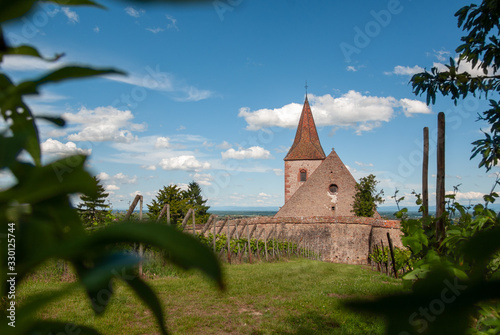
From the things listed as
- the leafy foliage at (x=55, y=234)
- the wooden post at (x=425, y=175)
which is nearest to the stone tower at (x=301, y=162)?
the wooden post at (x=425, y=175)

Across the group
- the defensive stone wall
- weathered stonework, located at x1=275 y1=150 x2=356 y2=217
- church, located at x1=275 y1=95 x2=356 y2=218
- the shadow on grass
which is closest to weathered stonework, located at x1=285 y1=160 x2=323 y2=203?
church, located at x1=275 y1=95 x2=356 y2=218

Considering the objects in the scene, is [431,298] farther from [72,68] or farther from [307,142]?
[307,142]

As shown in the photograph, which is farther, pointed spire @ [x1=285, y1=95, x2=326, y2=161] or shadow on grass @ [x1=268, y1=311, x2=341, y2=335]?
pointed spire @ [x1=285, y1=95, x2=326, y2=161]

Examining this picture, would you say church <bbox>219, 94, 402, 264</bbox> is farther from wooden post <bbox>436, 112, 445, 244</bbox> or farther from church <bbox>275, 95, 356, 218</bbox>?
wooden post <bbox>436, 112, 445, 244</bbox>

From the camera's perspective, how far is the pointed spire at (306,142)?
34.9 m

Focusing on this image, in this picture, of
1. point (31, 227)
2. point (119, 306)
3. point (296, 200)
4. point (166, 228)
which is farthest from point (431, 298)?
point (296, 200)

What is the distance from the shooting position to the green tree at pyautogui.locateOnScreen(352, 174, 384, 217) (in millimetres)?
24328

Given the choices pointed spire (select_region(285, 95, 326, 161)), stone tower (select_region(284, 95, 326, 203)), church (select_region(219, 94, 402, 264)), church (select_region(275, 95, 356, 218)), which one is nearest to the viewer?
church (select_region(219, 94, 402, 264))

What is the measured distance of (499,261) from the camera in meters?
2.19

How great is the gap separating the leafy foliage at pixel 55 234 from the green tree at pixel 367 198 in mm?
25371

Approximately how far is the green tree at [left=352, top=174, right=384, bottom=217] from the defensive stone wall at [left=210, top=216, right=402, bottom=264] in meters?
4.35

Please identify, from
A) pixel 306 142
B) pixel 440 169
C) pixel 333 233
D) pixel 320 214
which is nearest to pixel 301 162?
pixel 306 142

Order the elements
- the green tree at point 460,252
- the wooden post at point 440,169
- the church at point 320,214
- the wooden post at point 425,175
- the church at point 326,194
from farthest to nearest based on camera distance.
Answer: the church at point 326,194 → the church at point 320,214 → the wooden post at point 425,175 → the wooden post at point 440,169 → the green tree at point 460,252

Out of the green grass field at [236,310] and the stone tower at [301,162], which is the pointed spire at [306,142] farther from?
the green grass field at [236,310]
